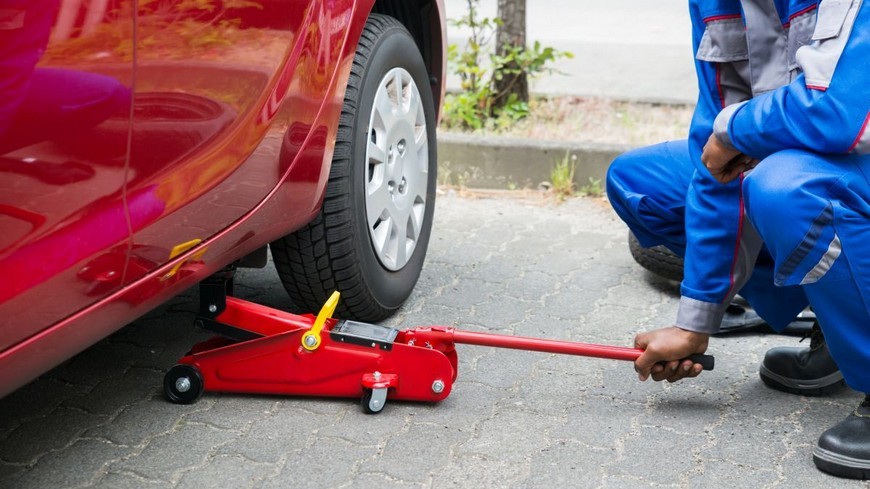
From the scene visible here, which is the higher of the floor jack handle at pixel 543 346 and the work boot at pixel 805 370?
the floor jack handle at pixel 543 346

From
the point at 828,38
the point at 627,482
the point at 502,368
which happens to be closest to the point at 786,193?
the point at 828,38

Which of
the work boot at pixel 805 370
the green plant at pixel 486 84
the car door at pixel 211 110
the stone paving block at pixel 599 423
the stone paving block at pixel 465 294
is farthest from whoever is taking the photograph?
the green plant at pixel 486 84

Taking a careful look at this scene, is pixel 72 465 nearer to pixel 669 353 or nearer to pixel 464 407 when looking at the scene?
pixel 464 407

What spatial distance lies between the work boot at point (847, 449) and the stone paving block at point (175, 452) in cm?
124

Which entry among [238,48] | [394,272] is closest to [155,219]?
[238,48]

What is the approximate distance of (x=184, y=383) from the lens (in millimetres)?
2332

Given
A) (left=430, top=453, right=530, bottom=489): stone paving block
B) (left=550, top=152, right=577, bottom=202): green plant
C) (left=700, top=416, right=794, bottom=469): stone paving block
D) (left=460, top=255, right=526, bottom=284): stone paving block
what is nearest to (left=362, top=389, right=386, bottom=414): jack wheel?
(left=430, top=453, right=530, bottom=489): stone paving block

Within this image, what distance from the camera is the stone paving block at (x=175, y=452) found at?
6.77ft

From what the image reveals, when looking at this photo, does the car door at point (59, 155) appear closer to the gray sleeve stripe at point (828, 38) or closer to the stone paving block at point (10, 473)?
the stone paving block at point (10, 473)

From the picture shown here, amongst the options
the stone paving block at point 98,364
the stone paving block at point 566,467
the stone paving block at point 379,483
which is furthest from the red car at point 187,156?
the stone paving block at point 566,467

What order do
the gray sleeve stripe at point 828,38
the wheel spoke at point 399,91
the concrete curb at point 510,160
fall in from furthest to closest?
the concrete curb at point 510,160, the wheel spoke at point 399,91, the gray sleeve stripe at point 828,38

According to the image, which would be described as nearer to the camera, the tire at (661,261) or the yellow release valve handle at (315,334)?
the yellow release valve handle at (315,334)

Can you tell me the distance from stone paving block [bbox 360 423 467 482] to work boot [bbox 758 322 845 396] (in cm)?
84

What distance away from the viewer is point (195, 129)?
186cm
